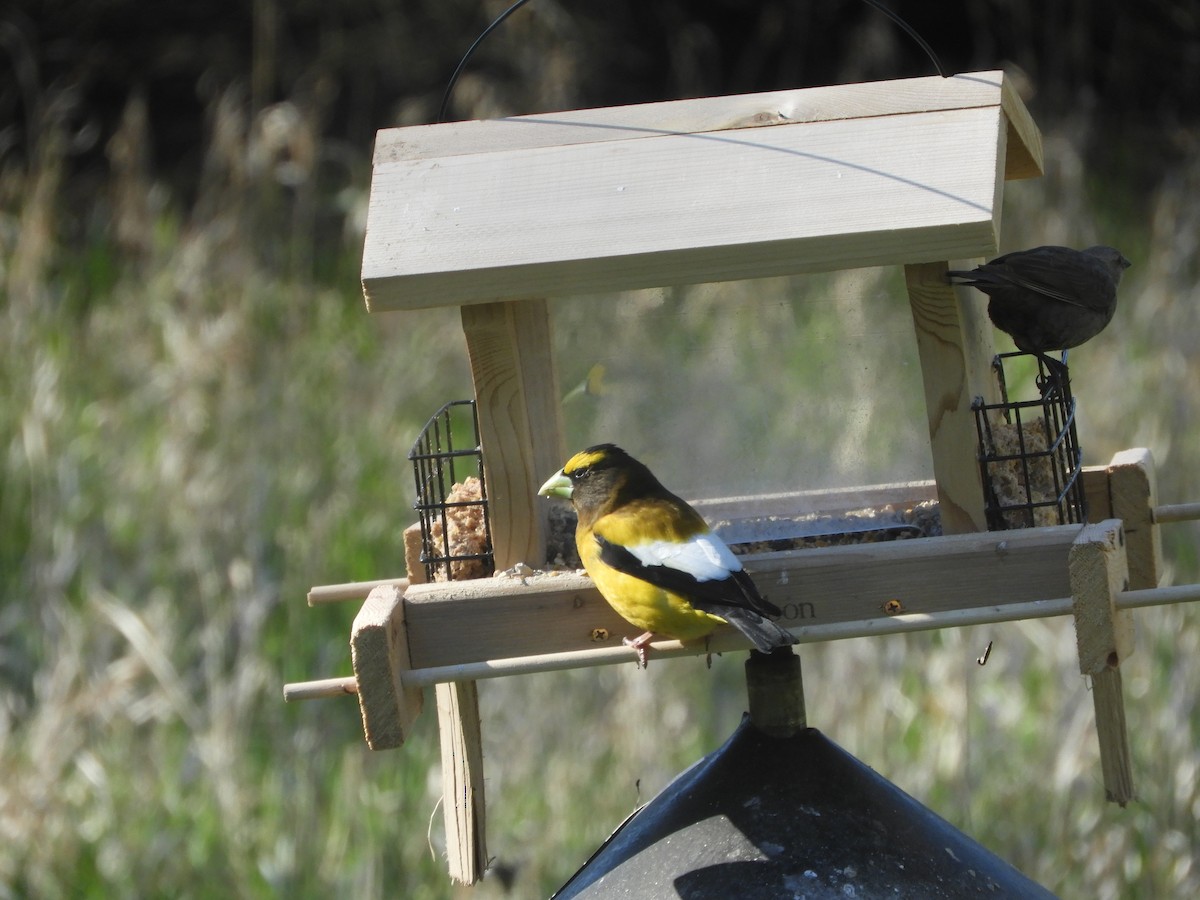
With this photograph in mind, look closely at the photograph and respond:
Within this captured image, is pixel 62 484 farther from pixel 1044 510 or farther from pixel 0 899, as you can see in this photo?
pixel 1044 510

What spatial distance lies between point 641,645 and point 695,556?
17 cm

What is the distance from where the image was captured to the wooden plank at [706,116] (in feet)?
7.86

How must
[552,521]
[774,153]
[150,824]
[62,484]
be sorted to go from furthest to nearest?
[62,484] < [150,824] < [552,521] < [774,153]

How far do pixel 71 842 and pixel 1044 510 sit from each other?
2.61 metres

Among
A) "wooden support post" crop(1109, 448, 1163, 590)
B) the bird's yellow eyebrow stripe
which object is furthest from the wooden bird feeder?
"wooden support post" crop(1109, 448, 1163, 590)

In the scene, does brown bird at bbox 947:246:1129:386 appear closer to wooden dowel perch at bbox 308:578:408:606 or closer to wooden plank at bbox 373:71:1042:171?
wooden plank at bbox 373:71:1042:171

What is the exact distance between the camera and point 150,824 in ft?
12.9

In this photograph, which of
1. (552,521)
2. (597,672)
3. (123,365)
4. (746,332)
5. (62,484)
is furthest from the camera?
(123,365)

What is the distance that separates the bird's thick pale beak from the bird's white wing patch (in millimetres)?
179

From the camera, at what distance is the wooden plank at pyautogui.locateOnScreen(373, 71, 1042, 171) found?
240 cm

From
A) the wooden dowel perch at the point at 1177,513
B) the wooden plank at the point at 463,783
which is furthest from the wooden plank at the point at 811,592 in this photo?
the wooden dowel perch at the point at 1177,513

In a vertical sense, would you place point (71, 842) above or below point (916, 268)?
below

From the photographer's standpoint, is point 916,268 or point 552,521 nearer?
point 916,268

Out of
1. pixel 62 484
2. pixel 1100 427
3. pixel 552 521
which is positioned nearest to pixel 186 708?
pixel 62 484
